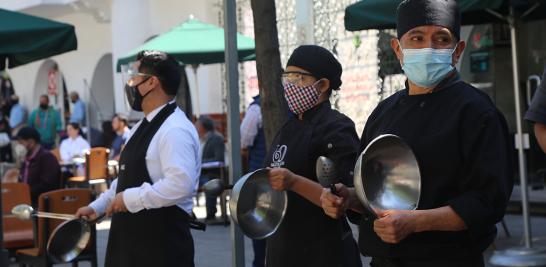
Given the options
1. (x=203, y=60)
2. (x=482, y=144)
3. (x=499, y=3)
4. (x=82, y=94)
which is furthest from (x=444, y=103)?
(x=82, y=94)

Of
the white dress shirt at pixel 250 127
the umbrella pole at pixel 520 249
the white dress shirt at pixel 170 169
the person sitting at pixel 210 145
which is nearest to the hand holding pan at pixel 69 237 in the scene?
the white dress shirt at pixel 170 169

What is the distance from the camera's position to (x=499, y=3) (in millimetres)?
8438

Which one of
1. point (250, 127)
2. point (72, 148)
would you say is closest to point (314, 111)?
point (250, 127)

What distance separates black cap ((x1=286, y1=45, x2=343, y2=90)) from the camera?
461 cm

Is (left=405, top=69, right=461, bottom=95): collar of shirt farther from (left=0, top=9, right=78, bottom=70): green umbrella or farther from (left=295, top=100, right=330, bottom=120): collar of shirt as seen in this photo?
(left=0, top=9, right=78, bottom=70): green umbrella

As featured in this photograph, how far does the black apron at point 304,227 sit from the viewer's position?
4.51 metres

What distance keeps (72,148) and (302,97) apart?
14.3 m

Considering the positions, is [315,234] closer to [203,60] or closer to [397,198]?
[397,198]

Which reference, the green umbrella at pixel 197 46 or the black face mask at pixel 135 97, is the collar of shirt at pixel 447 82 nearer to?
the black face mask at pixel 135 97

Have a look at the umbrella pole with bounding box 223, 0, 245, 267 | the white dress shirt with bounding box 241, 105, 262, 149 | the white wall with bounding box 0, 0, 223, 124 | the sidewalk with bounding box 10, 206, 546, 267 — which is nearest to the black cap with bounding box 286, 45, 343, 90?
the umbrella pole with bounding box 223, 0, 245, 267

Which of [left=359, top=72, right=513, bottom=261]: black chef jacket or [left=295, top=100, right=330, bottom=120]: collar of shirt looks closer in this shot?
[left=359, top=72, right=513, bottom=261]: black chef jacket

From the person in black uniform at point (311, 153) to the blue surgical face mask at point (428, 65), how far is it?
1.10 metres

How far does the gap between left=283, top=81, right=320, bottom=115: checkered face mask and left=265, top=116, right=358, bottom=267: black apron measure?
63 millimetres

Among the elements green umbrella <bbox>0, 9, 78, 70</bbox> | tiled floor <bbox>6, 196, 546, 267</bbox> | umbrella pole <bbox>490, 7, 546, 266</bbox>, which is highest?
green umbrella <bbox>0, 9, 78, 70</bbox>
